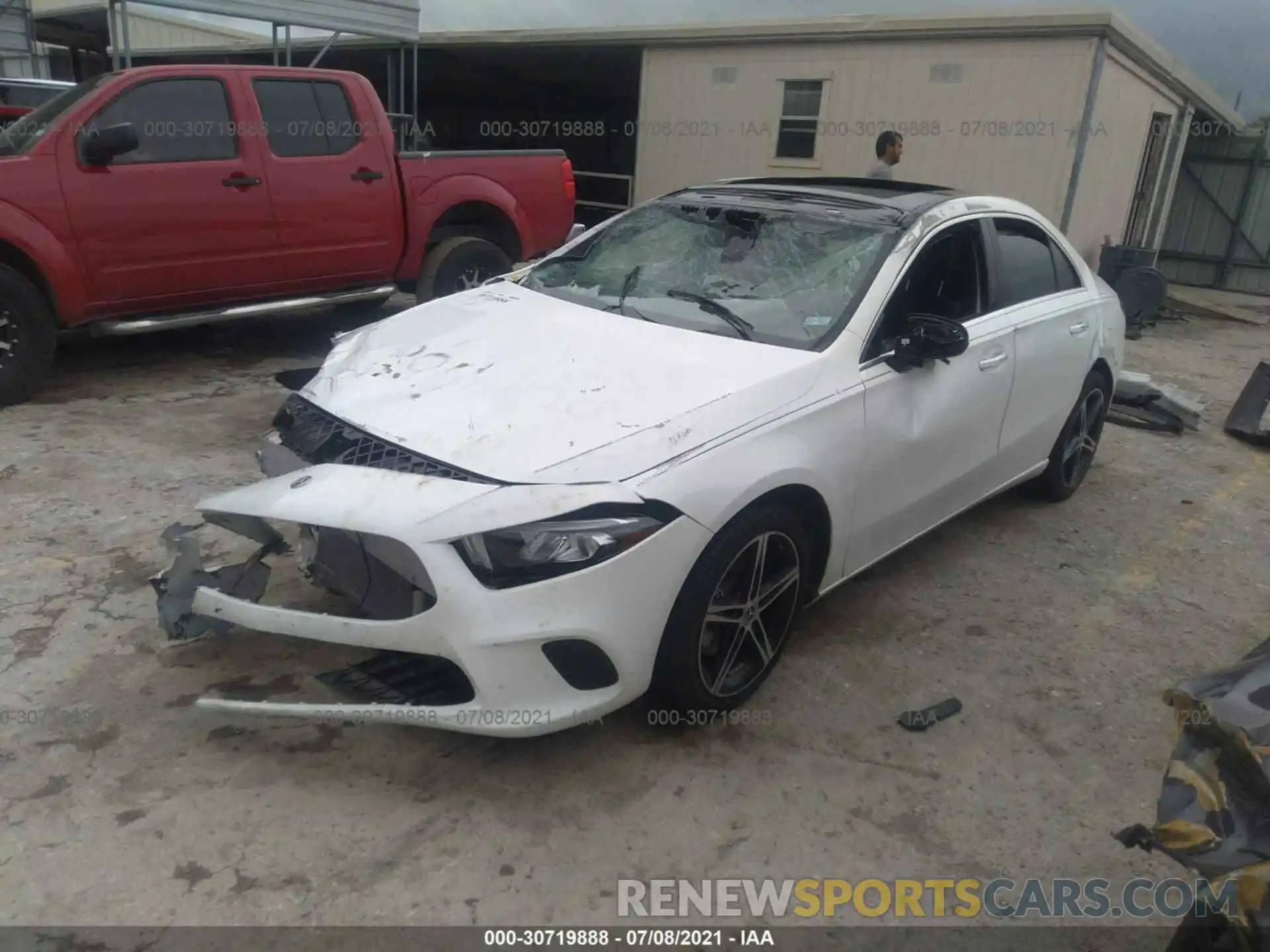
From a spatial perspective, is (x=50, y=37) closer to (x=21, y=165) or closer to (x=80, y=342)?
(x=80, y=342)

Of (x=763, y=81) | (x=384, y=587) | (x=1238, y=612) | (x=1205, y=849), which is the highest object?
(x=763, y=81)

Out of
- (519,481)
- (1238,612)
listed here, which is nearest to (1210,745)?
(519,481)

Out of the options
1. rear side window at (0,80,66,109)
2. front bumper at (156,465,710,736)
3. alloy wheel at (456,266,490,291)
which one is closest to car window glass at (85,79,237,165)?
alloy wheel at (456,266,490,291)

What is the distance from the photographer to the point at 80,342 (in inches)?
282

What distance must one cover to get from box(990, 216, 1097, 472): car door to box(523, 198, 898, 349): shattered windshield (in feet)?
3.11

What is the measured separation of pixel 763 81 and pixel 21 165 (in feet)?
32.0

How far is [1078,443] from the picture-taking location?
5223mm

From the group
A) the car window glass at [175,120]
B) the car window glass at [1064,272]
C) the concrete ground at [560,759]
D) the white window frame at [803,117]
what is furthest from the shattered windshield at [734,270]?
the white window frame at [803,117]

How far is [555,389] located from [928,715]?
168 centimetres

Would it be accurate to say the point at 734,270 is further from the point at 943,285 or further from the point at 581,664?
the point at 581,664

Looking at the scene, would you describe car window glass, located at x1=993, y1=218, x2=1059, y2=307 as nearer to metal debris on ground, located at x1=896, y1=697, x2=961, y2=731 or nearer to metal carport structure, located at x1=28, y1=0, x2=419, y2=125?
metal debris on ground, located at x1=896, y1=697, x2=961, y2=731

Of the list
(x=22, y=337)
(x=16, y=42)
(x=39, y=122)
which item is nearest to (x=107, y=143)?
(x=39, y=122)

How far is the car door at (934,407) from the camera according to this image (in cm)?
342

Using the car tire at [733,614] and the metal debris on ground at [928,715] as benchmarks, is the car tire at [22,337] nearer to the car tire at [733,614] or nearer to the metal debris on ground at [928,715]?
the car tire at [733,614]
